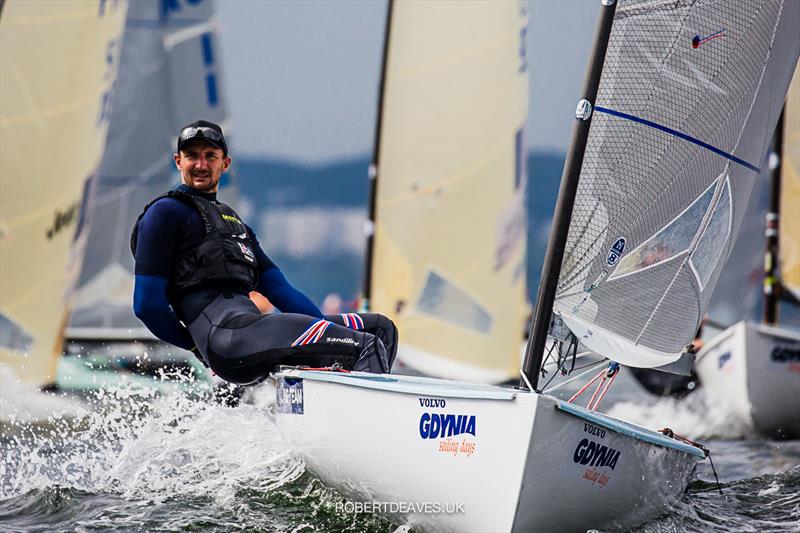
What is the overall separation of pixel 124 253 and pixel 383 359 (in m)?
8.40

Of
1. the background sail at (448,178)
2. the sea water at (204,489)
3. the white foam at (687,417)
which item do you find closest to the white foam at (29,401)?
the sea water at (204,489)

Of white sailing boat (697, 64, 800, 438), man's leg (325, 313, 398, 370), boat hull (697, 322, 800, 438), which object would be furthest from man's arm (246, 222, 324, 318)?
boat hull (697, 322, 800, 438)

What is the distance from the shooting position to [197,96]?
11.9 m

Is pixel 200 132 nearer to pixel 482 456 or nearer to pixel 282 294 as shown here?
pixel 282 294

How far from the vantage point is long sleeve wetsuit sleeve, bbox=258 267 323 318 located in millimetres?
4238

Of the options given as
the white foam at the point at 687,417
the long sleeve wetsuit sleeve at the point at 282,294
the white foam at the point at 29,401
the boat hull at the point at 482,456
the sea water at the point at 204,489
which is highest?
the long sleeve wetsuit sleeve at the point at 282,294

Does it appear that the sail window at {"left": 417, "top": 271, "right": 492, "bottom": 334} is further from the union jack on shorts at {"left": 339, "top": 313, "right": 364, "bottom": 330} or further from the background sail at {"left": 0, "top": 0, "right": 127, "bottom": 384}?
the union jack on shorts at {"left": 339, "top": 313, "right": 364, "bottom": 330}

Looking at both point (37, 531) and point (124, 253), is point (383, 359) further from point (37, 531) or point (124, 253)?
point (124, 253)

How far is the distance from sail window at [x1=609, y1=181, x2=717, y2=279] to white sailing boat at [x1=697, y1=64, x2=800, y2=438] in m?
5.07

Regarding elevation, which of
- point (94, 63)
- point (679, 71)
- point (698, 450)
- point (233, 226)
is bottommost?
point (698, 450)

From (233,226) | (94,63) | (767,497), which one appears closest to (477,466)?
(233,226)

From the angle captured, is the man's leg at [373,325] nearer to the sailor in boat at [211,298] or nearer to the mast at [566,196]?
the sailor in boat at [211,298]

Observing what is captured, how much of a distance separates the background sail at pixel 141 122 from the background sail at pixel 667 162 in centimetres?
848

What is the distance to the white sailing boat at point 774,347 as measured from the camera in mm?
8703
